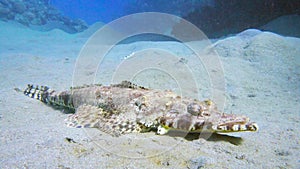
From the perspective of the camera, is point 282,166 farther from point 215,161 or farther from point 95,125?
point 95,125

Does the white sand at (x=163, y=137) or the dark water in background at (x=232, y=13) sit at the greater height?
the dark water in background at (x=232, y=13)

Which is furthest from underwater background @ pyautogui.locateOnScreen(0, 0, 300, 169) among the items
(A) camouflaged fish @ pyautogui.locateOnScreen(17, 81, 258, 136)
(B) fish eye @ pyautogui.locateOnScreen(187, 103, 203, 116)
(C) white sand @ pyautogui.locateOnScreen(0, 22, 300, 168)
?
(B) fish eye @ pyautogui.locateOnScreen(187, 103, 203, 116)

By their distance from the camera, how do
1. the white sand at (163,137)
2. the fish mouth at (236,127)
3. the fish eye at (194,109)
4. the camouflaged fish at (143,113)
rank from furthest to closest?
the fish eye at (194,109)
the camouflaged fish at (143,113)
the fish mouth at (236,127)
the white sand at (163,137)

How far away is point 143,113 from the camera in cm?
397

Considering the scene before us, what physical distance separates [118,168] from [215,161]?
122 cm

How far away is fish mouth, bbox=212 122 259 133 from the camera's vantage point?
3164mm

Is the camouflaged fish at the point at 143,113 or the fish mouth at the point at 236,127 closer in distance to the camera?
the fish mouth at the point at 236,127

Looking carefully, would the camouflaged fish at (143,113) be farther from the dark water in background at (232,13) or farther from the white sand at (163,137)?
the dark water in background at (232,13)

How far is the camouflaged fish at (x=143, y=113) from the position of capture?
11.3 feet

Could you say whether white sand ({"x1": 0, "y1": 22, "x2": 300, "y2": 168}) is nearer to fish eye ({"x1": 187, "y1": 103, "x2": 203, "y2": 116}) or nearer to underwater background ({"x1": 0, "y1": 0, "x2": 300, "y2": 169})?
underwater background ({"x1": 0, "y1": 0, "x2": 300, "y2": 169})

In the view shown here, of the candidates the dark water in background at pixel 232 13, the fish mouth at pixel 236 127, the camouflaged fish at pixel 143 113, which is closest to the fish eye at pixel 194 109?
the camouflaged fish at pixel 143 113

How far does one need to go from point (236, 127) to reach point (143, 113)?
1.54m

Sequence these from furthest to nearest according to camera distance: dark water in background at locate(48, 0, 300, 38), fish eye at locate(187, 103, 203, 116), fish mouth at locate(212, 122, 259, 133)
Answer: dark water in background at locate(48, 0, 300, 38) < fish eye at locate(187, 103, 203, 116) < fish mouth at locate(212, 122, 259, 133)

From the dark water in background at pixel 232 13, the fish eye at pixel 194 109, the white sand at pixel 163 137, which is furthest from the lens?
the dark water in background at pixel 232 13
